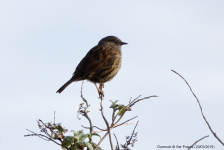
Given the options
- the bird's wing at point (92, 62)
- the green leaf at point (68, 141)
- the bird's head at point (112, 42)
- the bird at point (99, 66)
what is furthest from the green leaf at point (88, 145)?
the bird's head at point (112, 42)

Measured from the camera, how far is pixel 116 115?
3.97 metres

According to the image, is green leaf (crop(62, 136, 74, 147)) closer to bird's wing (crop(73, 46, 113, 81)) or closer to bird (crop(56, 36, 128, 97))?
bird (crop(56, 36, 128, 97))

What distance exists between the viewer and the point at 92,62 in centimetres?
909

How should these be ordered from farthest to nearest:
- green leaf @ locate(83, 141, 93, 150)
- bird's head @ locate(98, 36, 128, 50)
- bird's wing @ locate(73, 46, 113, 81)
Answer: bird's head @ locate(98, 36, 128, 50)
bird's wing @ locate(73, 46, 113, 81)
green leaf @ locate(83, 141, 93, 150)

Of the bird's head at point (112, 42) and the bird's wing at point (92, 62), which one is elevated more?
the bird's head at point (112, 42)

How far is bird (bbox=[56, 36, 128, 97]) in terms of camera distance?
29.1 ft

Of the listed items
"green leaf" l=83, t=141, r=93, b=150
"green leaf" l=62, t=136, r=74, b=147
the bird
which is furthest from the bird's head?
"green leaf" l=83, t=141, r=93, b=150

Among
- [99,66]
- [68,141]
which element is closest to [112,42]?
[99,66]

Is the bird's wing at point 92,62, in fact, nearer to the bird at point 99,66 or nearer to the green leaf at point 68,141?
the bird at point 99,66

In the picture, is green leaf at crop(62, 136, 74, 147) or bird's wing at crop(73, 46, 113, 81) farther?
bird's wing at crop(73, 46, 113, 81)

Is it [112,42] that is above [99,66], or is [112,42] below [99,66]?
above

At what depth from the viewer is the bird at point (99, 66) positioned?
888 centimetres

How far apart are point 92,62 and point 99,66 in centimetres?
20

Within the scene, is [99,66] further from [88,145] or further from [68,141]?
[88,145]
